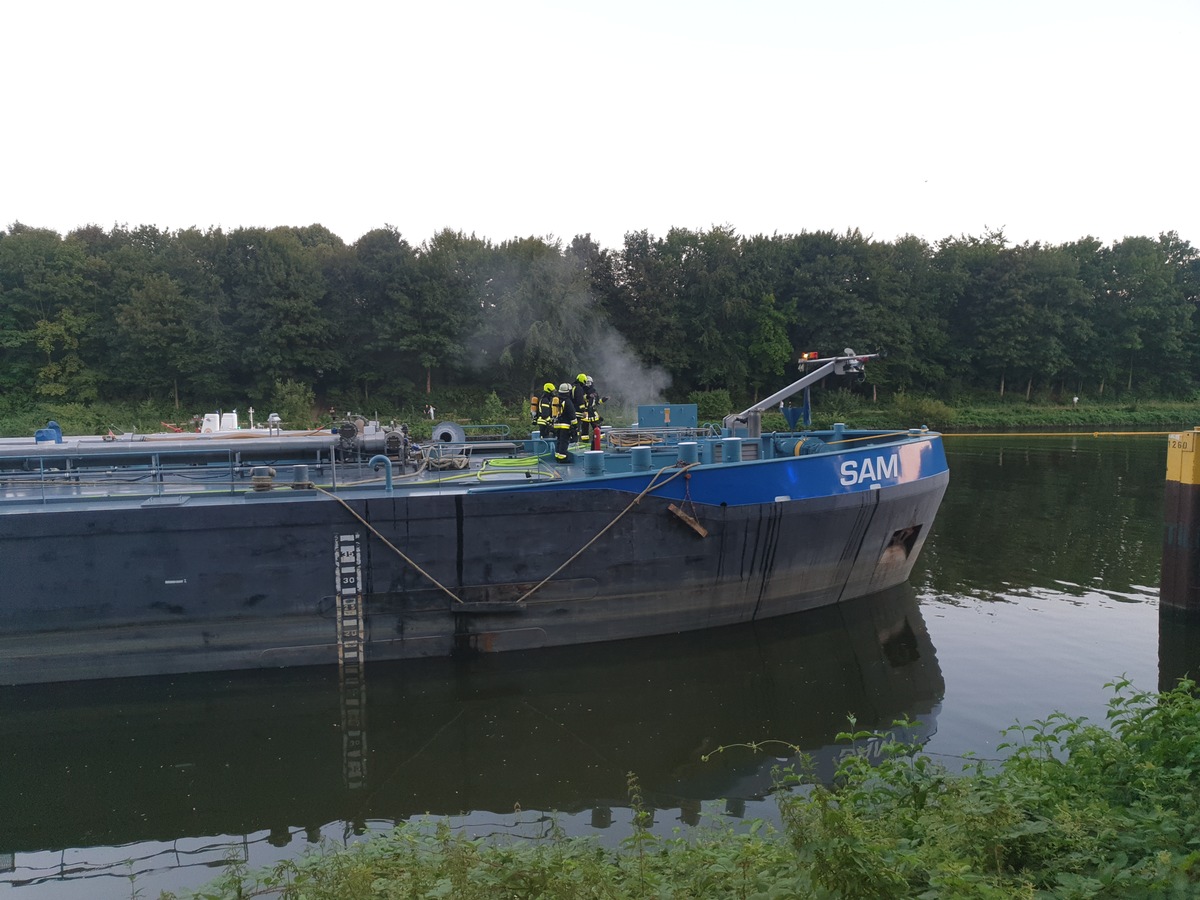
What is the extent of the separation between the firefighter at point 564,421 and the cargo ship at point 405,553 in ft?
1.65

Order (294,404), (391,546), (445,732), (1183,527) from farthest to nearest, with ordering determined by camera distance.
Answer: (294,404), (1183,527), (391,546), (445,732)

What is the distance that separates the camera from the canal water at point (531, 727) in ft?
23.7

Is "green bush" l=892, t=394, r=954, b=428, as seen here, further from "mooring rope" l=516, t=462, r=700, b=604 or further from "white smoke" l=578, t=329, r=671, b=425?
"mooring rope" l=516, t=462, r=700, b=604

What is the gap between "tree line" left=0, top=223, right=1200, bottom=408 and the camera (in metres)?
37.2

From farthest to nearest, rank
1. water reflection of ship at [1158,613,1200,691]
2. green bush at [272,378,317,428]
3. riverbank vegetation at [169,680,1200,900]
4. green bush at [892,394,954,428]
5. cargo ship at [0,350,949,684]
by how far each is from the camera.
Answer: green bush at [892,394,954,428], green bush at [272,378,317,428], cargo ship at [0,350,949,684], water reflection of ship at [1158,613,1200,691], riverbank vegetation at [169,680,1200,900]

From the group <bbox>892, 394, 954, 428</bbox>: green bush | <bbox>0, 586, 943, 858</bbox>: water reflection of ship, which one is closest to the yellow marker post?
<bbox>0, 586, 943, 858</bbox>: water reflection of ship

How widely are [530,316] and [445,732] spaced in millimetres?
29755

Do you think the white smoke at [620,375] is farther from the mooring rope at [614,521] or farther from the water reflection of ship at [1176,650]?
the water reflection of ship at [1176,650]

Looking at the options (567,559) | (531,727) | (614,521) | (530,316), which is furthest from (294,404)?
(531,727)

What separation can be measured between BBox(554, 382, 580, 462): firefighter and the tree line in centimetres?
2286

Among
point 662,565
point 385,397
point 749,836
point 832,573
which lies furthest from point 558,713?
point 385,397

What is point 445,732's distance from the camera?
29.6 ft

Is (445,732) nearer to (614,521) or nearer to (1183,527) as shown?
(614,521)

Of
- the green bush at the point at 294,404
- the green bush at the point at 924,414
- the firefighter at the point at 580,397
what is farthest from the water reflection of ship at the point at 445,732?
the green bush at the point at 924,414
